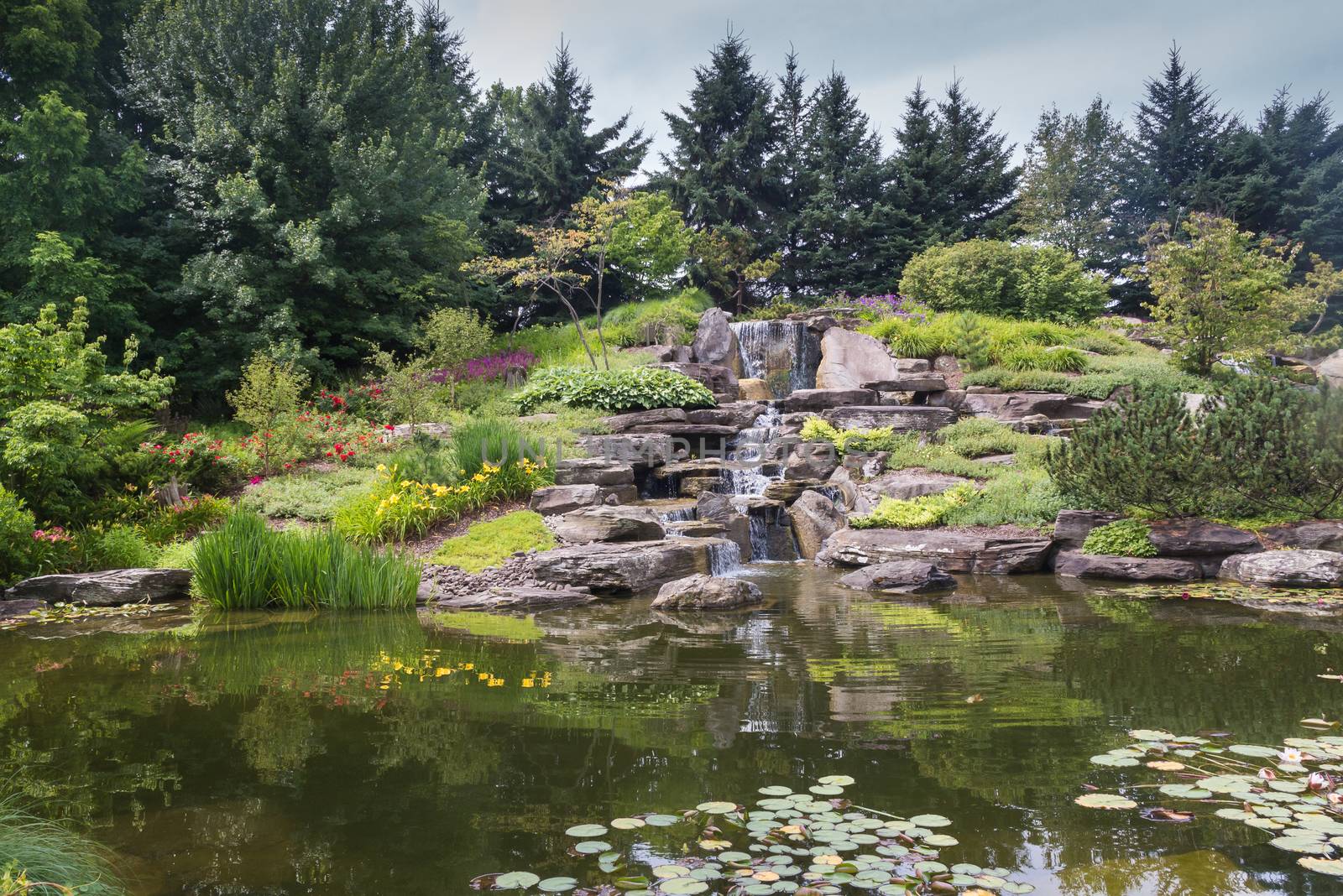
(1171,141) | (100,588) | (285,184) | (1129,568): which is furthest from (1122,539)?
(1171,141)

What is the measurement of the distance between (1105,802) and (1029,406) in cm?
1237

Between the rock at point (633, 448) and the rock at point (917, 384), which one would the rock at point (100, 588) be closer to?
the rock at point (633, 448)

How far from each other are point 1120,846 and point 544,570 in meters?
6.29

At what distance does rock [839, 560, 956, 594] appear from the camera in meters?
8.04

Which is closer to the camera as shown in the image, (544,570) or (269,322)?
(544,570)

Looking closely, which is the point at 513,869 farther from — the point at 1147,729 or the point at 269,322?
the point at 269,322

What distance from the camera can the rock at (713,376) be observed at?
16.6 meters

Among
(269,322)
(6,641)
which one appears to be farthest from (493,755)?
(269,322)

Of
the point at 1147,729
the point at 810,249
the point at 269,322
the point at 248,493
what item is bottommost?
the point at 1147,729

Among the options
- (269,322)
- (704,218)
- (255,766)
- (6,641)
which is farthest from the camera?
(704,218)

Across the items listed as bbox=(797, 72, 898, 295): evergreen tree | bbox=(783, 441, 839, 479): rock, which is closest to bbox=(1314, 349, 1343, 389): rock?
bbox=(797, 72, 898, 295): evergreen tree

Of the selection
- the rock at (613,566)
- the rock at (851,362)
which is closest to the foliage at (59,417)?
the rock at (613,566)

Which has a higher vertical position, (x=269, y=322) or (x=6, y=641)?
(x=269, y=322)

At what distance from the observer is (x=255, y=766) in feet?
11.3
